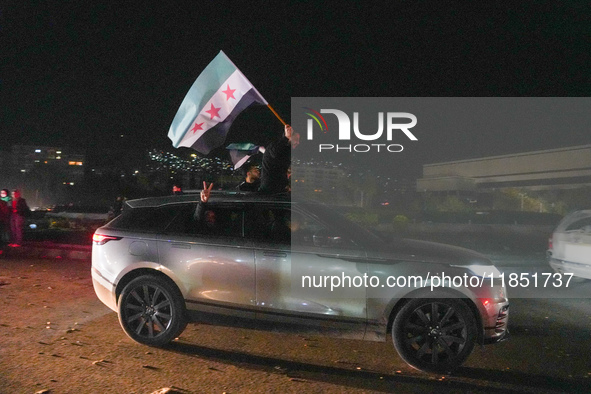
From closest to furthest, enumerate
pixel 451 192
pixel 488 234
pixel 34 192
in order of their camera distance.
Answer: pixel 488 234 → pixel 451 192 → pixel 34 192

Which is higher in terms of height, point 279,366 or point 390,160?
point 390,160

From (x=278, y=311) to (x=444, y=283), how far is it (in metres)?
1.64

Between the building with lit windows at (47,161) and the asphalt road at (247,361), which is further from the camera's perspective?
the building with lit windows at (47,161)

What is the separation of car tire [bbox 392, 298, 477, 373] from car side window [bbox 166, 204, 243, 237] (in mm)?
1918

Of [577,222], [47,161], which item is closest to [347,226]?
[577,222]

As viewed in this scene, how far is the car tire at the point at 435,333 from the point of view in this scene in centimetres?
477

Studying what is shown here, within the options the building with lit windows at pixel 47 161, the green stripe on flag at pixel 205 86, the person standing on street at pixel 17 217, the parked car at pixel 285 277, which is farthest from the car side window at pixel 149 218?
the building with lit windows at pixel 47 161

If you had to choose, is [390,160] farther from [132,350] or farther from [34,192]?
[34,192]

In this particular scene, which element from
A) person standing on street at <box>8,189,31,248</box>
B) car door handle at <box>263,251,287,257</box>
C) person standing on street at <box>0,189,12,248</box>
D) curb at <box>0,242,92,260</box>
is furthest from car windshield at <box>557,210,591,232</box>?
person standing on street at <box>8,189,31,248</box>

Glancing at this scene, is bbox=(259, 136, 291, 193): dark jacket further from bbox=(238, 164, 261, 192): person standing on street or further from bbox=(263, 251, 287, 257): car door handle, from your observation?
bbox=(263, 251, 287, 257): car door handle

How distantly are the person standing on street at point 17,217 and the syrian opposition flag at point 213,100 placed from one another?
8.93 m

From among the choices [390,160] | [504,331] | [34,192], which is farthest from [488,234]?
[34,192]

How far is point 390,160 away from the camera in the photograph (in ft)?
100

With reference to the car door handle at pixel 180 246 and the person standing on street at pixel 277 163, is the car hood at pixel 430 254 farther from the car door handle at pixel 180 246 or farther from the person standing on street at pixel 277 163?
the car door handle at pixel 180 246
